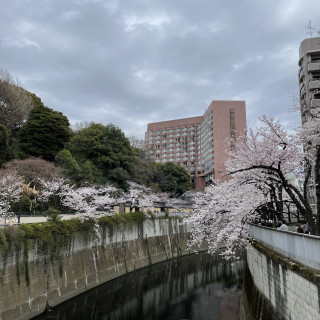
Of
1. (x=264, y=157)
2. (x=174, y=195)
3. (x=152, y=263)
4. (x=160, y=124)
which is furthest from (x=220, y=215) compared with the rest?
(x=160, y=124)

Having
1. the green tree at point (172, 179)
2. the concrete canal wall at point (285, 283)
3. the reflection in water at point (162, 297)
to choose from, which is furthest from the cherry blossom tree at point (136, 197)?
the concrete canal wall at point (285, 283)

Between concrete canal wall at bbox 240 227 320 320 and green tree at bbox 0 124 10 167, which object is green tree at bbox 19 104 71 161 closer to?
green tree at bbox 0 124 10 167

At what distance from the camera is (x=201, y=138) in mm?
89750

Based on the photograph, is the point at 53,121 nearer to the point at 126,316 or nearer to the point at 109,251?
the point at 109,251

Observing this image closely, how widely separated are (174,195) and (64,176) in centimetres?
3538

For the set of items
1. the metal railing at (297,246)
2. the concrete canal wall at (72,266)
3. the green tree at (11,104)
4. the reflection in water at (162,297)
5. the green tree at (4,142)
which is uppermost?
the green tree at (11,104)

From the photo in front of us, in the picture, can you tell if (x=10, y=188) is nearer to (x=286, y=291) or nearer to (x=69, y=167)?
(x=69, y=167)

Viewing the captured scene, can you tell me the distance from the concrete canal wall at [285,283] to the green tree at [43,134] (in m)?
31.7

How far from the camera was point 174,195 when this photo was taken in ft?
211

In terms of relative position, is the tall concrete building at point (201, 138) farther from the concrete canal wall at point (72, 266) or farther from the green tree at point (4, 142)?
the green tree at point (4, 142)

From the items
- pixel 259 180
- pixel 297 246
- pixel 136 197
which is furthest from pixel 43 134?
pixel 297 246

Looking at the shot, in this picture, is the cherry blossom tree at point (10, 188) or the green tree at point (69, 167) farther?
the green tree at point (69, 167)

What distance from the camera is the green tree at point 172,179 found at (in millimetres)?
63688

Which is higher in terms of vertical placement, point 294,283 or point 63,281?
point 294,283
